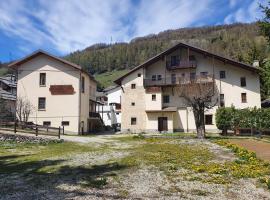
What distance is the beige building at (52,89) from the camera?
125 feet

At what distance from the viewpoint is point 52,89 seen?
38.6m

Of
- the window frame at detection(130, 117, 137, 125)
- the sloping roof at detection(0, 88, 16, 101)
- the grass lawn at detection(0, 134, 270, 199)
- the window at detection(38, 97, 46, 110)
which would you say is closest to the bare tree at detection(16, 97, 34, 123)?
the window at detection(38, 97, 46, 110)

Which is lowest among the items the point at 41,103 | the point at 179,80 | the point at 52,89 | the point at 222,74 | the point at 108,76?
the point at 41,103

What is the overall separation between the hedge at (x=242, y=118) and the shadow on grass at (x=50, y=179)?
25024 millimetres

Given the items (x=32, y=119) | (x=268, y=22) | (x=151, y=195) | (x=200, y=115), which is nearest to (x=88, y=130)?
(x=32, y=119)

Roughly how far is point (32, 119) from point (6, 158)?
23.0 metres

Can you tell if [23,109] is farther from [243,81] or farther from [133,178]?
[133,178]

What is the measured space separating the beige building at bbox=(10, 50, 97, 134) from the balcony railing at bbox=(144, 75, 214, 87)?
9962mm

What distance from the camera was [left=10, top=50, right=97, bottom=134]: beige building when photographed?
38062 mm

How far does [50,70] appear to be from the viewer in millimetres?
39188

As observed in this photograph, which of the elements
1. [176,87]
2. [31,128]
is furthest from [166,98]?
[31,128]

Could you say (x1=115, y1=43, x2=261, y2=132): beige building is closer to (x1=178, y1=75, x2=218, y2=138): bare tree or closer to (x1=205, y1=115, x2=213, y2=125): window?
(x1=205, y1=115, x2=213, y2=125): window

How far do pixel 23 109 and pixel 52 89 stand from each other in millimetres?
4380

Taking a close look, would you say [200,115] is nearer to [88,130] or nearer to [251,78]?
[251,78]
